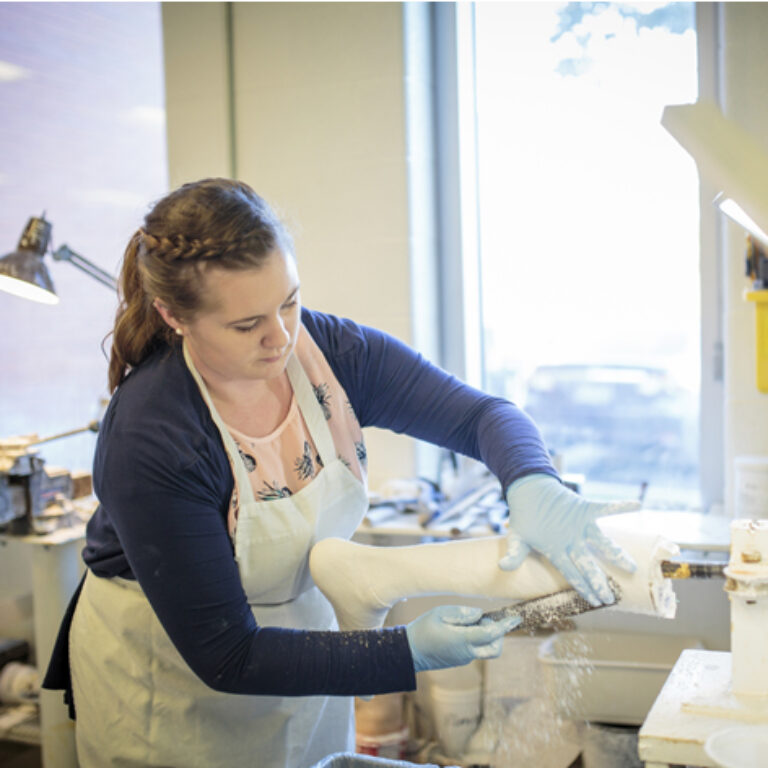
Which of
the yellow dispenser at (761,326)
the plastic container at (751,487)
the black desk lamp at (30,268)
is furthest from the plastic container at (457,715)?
the black desk lamp at (30,268)

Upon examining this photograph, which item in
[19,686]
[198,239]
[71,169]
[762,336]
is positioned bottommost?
[19,686]

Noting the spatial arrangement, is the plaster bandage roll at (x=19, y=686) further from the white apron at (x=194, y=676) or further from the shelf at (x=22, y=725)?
the white apron at (x=194, y=676)

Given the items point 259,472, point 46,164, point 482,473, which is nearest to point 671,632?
point 482,473

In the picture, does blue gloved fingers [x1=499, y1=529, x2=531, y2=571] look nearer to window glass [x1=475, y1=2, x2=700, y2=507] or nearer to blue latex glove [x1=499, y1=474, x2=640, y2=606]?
→ blue latex glove [x1=499, y1=474, x2=640, y2=606]

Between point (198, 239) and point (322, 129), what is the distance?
5.18 ft

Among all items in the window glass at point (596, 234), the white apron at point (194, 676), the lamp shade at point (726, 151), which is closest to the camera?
the lamp shade at point (726, 151)

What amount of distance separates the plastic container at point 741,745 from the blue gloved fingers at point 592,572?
21cm

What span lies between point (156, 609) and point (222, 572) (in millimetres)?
111

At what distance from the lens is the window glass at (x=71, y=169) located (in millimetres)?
2516

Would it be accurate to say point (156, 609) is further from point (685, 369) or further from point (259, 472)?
point (685, 369)

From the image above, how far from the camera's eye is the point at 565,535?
1.16 metres

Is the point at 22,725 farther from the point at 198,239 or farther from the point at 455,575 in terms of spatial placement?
the point at 198,239

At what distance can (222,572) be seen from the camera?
1.15 meters

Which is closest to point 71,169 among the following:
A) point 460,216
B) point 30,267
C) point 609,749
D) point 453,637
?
point 30,267
